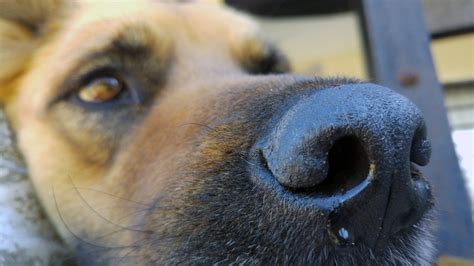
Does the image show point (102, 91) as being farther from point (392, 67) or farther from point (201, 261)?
point (392, 67)

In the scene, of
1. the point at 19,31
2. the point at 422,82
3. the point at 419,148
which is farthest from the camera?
the point at 422,82

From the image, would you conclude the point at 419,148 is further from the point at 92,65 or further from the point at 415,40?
the point at 415,40

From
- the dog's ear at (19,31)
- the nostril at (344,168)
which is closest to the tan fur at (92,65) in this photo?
the dog's ear at (19,31)

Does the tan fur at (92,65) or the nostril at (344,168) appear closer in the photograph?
the nostril at (344,168)

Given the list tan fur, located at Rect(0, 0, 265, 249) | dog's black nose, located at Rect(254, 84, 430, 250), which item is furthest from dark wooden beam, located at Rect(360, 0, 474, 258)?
dog's black nose, located at Rect(254, 84, 430, 250)

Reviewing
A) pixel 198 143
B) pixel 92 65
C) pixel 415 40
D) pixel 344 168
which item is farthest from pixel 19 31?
pixel 415 40

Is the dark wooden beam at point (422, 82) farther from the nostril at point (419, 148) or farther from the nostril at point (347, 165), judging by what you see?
the nostril at point (347, 165)

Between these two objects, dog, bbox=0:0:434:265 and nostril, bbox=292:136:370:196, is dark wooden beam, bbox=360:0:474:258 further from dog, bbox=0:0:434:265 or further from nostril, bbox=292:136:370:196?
nostril, bbox=292:136:370:196
